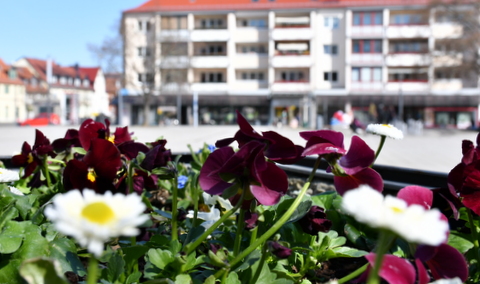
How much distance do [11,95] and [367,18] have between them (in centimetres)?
4581

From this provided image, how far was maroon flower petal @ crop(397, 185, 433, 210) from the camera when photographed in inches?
39.5

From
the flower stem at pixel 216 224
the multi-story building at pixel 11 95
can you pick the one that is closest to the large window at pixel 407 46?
the multi-story building at pixel 11 95

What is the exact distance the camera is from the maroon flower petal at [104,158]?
1.33 metres

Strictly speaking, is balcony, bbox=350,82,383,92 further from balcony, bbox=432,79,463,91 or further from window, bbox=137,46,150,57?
window, bbox=137,46,150,57

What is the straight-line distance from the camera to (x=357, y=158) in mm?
1075

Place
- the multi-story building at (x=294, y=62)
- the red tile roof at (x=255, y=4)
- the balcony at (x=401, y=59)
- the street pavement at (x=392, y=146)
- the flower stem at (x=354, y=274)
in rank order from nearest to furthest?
the flower stem at (x=354, y=274) < the street pavement at (x=392, y=146) < the balcony at (x=401, y=59) < the multi-story building at (x=294, y=62) < the red tile roof at (x=255, y=4)

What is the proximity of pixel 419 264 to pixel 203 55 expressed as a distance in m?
46.0

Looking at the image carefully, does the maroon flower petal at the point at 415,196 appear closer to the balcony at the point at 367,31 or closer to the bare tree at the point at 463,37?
the bare tree at the point at 463,37

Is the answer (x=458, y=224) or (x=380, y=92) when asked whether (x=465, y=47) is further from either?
(x=458, y=224)

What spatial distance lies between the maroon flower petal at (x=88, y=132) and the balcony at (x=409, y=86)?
147 feet

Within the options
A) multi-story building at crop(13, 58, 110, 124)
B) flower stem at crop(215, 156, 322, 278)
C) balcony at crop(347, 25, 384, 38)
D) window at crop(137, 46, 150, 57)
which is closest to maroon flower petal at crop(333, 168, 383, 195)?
flower stem at crop(215, 156, 322, 278)

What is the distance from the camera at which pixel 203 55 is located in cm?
4597

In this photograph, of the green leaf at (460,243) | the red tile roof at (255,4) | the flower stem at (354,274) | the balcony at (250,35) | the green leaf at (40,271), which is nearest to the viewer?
the green leaf at (40,271)

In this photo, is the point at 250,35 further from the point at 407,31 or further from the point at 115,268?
the point at 115,268
